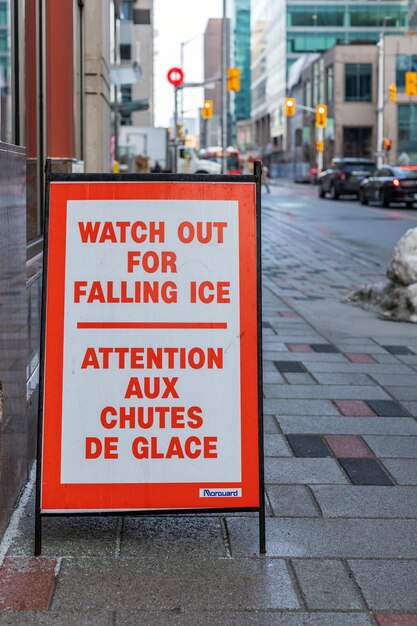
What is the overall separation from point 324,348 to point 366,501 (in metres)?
4.00

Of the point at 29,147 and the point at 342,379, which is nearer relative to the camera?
the point at 29,147

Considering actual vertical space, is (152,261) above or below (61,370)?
above

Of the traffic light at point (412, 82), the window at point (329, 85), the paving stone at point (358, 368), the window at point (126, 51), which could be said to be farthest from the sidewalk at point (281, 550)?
the window at point (329, 85)

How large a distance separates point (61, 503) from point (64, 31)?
570cm

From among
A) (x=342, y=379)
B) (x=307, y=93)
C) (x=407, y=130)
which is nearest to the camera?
(x=342, y=379)

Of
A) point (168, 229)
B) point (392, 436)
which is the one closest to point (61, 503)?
point (168, 229)

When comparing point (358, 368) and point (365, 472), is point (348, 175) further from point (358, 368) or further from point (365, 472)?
point (365, 472)

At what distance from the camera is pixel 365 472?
5152 mm

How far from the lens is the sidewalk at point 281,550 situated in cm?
353

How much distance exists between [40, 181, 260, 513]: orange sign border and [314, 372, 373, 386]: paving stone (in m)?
3.23

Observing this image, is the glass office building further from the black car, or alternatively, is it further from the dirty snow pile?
the dirty snow pile

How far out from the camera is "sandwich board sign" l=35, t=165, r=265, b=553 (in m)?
4.01

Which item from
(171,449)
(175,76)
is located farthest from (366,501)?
(175,76)

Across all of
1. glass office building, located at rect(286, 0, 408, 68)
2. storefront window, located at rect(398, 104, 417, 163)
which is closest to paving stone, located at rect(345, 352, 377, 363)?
storefront window, located at rect(398, 104, 417, 163)
